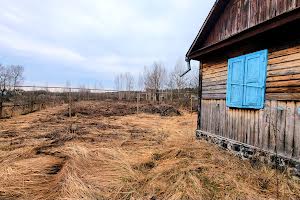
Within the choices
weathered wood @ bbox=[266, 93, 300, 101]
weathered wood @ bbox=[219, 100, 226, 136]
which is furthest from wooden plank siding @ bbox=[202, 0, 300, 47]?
weathered wood @ bbox=[219, 100, 226, 136]

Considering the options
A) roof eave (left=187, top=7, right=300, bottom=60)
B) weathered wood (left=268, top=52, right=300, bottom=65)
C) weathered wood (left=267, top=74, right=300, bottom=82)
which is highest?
roof eave (left=187, top=7, right=300, bottom=60)

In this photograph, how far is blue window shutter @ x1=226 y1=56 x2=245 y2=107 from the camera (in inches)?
255

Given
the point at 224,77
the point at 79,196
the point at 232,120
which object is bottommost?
the point at 79,196

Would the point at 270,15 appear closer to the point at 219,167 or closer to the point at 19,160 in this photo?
the point at 219,167

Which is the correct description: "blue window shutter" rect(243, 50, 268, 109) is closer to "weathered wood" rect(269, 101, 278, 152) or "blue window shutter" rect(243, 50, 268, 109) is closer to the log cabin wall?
the log cabin wall

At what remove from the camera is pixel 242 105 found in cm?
643

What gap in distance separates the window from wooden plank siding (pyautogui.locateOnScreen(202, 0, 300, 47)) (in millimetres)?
890

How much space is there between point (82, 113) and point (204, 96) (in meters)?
12.8

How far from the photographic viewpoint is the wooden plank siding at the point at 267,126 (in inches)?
191

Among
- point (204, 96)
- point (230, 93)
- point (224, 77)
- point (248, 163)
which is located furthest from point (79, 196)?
point (204, 96)

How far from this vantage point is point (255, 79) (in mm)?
5957

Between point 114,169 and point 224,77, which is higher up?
point 224,77

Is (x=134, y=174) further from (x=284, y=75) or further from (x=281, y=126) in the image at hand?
(x=284, y=75)

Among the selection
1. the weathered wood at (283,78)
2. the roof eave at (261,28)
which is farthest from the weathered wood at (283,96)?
the roof eave at (261,28)
